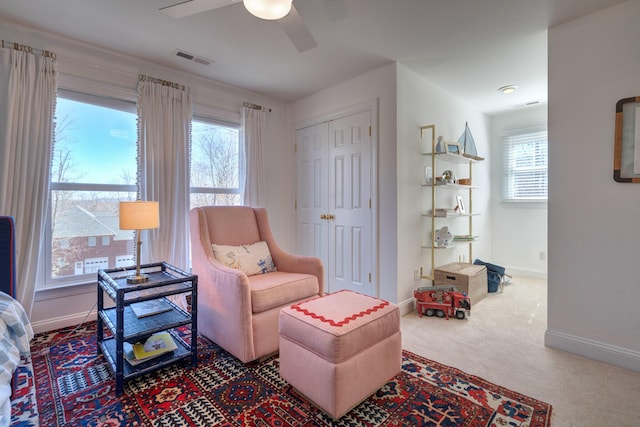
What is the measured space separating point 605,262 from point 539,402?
1121 millimetres

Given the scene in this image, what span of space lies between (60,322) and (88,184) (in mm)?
1182

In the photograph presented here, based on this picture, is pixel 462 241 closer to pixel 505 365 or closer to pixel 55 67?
pixel 505 365

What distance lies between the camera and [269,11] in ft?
4.62

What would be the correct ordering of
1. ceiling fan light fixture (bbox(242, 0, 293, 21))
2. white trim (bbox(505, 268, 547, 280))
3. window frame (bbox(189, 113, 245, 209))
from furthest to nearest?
1. white trim (bbox(505, 268, 547, 280))
2. window frame (bbox(189, 113, 245, 209))
3. ceiling fan light fixture (bbox(242, 0, 293, 21))

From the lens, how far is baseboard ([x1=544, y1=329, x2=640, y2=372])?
1.96 m

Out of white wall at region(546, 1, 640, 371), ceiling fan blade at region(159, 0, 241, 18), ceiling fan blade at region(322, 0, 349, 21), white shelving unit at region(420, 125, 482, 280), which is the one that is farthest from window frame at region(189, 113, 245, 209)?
white wall at region(546, 1, 640, 371)

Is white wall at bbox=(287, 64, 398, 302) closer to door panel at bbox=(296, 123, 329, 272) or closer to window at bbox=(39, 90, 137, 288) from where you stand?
door panel at bbox=(296, 123, 329, 272)

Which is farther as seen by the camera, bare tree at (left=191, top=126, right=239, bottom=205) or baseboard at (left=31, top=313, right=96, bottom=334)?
bare tree at (left=191, top=126, right=239, bottom=205)

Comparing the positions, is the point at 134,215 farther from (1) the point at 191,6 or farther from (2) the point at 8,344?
(1) the point at 191,6

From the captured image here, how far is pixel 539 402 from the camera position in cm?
161

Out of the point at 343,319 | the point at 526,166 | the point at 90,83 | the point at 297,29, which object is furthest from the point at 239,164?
the point at 526,166

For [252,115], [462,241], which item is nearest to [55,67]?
[252,115]

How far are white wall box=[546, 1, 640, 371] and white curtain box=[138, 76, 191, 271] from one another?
322 centimetres

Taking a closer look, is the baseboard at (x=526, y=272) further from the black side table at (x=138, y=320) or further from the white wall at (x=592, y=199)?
the black side table at (x=138, y=320)
